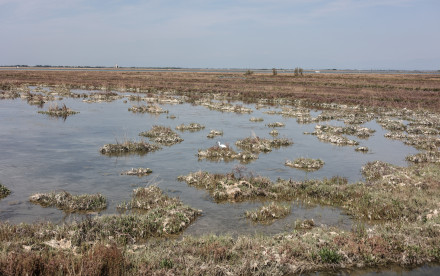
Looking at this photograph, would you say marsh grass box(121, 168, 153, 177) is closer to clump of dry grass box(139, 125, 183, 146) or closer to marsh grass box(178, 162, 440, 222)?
marsh grass box(178, 162, 440, 222)

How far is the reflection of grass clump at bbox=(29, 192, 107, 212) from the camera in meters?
12.9

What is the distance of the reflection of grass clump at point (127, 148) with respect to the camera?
21.7 meters

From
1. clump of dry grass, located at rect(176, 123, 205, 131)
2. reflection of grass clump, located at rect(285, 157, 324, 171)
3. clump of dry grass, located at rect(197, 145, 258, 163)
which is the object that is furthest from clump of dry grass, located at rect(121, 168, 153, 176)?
clump of dry grass, located at rect(176, 123, 205, 131)

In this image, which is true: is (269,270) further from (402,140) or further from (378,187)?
(402,140)

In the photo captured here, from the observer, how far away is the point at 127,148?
22.2 metres

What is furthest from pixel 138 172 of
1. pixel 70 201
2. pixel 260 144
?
pixel 260 144

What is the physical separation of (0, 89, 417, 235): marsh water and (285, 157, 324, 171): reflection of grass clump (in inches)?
16.4

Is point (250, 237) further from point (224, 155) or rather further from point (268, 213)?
point (224, 155)

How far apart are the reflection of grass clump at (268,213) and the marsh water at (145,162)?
1.18 ft

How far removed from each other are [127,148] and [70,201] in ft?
30.7

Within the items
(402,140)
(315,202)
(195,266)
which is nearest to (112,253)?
(195,266)

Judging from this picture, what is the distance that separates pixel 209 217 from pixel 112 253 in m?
5.11

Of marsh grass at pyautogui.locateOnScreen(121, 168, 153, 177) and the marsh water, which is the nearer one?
the marsh water

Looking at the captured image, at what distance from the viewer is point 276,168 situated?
19281 mm
